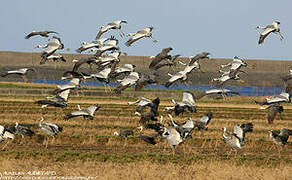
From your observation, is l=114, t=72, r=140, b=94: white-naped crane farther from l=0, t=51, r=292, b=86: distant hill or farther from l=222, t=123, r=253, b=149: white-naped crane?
l=0, t=51, r=292, b=86: distant hill

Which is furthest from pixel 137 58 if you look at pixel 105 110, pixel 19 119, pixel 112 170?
pixel 112 170

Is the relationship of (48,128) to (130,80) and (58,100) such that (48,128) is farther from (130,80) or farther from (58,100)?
(58,100)

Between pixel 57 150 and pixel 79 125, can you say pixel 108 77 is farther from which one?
pixel 57 150

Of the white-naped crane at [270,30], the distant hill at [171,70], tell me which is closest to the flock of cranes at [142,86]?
the white-naped crane at [270,30]

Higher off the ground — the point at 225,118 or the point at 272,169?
the point at 272,169

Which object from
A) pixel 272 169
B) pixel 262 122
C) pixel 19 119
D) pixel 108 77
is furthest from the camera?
pixel 262 122

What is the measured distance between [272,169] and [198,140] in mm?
6075

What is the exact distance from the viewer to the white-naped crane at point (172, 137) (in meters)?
19.7

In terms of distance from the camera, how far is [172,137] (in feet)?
64.8

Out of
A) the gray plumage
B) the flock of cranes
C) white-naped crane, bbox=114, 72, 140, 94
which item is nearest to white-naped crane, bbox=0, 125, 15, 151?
the flock of cranes

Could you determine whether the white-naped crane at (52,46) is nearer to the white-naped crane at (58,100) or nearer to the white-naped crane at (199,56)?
the white-naped crane at (58,100)

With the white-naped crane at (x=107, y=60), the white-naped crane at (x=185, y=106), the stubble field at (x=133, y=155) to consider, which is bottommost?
the stubble field at (x=133, y=155)

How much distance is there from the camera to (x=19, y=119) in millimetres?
28812

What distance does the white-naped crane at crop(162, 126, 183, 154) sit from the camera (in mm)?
19688
